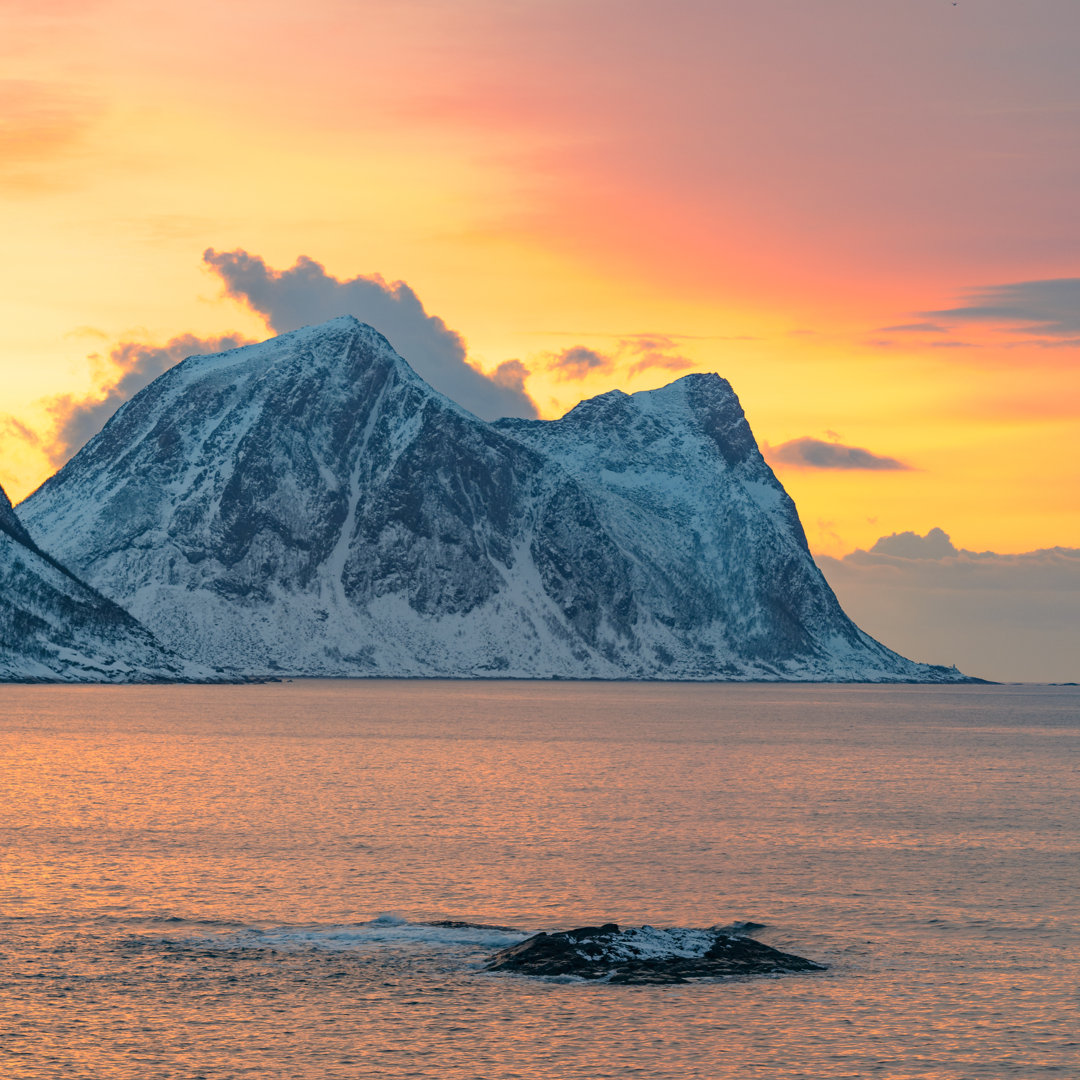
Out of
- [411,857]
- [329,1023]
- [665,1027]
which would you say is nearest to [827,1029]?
[665,1027]

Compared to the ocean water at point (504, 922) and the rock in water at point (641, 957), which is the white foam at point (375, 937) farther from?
the rock in water at point (641, 957)

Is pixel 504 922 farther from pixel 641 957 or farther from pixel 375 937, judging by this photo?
pixel 641 957

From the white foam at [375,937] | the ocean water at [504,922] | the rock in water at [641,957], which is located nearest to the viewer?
the ocean water at [504,922]

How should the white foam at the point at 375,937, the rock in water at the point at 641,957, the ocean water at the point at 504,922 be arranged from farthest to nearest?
the white foam at the point at 375,937 → the rock in water at the point at 641,957 → the ocean water at the point at 504,922

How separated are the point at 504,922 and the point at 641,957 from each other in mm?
8854

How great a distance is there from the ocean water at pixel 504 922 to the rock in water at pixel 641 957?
1207 mm

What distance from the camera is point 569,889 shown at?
6631cm

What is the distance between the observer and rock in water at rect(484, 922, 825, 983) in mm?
49562

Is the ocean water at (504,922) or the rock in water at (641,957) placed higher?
the rock in water at (641,957)

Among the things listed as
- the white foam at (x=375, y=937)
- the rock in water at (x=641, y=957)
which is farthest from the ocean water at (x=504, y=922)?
the rock in water at (x=641, y=957)

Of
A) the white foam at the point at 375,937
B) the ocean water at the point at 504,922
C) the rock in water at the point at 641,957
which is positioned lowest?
the ocean water at the point at 504,922

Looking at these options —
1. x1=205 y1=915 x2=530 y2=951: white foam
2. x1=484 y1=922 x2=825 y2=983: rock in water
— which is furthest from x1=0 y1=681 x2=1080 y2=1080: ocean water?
x1=484 y1=922 x2=825 y2=983: rock in water

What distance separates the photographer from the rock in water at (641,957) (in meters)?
49.6

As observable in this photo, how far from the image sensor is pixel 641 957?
50.9 meters
